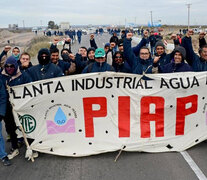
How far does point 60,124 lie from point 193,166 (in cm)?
241

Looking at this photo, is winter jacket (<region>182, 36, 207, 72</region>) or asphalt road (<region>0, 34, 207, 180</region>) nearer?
asphalt road (<region>0, 34, 207, 180</region>)

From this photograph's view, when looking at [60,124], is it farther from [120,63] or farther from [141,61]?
[141,61]

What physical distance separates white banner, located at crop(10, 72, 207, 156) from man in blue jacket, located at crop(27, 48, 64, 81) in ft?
1.07

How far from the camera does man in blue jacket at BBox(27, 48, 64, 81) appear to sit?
491 centimetres

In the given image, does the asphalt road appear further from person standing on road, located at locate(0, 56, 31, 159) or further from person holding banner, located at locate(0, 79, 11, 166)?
person standing on road, located at locate(0, 56, 31, 159)

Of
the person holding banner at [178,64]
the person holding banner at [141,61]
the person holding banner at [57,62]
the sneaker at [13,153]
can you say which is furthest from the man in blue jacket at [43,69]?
the person holding banner at [178,64]

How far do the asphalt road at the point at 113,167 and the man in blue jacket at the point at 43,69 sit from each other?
4.87 ft

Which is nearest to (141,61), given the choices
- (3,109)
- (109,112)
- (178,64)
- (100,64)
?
(178,64)

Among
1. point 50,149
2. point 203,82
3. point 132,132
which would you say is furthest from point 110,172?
point 203,82

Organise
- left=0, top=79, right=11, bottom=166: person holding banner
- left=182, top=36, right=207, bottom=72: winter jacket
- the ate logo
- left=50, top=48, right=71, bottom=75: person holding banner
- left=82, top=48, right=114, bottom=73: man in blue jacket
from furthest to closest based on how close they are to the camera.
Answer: left=50, top=48, right=71, bottom=75: person holding banner → left=182, top=36, right=207, bottom=72: winter jacket → left=82, top=48, right=114, bottom=73: man in blue jacket → the ate logo → left=0, top=79, right=11, bottom=166: person holding banner

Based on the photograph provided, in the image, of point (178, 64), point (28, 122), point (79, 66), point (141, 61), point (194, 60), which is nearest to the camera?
point (28, 122)

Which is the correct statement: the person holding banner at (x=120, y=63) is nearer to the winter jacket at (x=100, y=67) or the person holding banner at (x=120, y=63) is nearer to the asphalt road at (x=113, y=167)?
the winter jacket at (x=100, y=67)

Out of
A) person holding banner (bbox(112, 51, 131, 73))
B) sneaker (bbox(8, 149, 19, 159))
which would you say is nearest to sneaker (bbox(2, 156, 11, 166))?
sneaker (bbox(8, 149, 19, 159))

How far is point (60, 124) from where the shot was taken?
4797 millimetres
